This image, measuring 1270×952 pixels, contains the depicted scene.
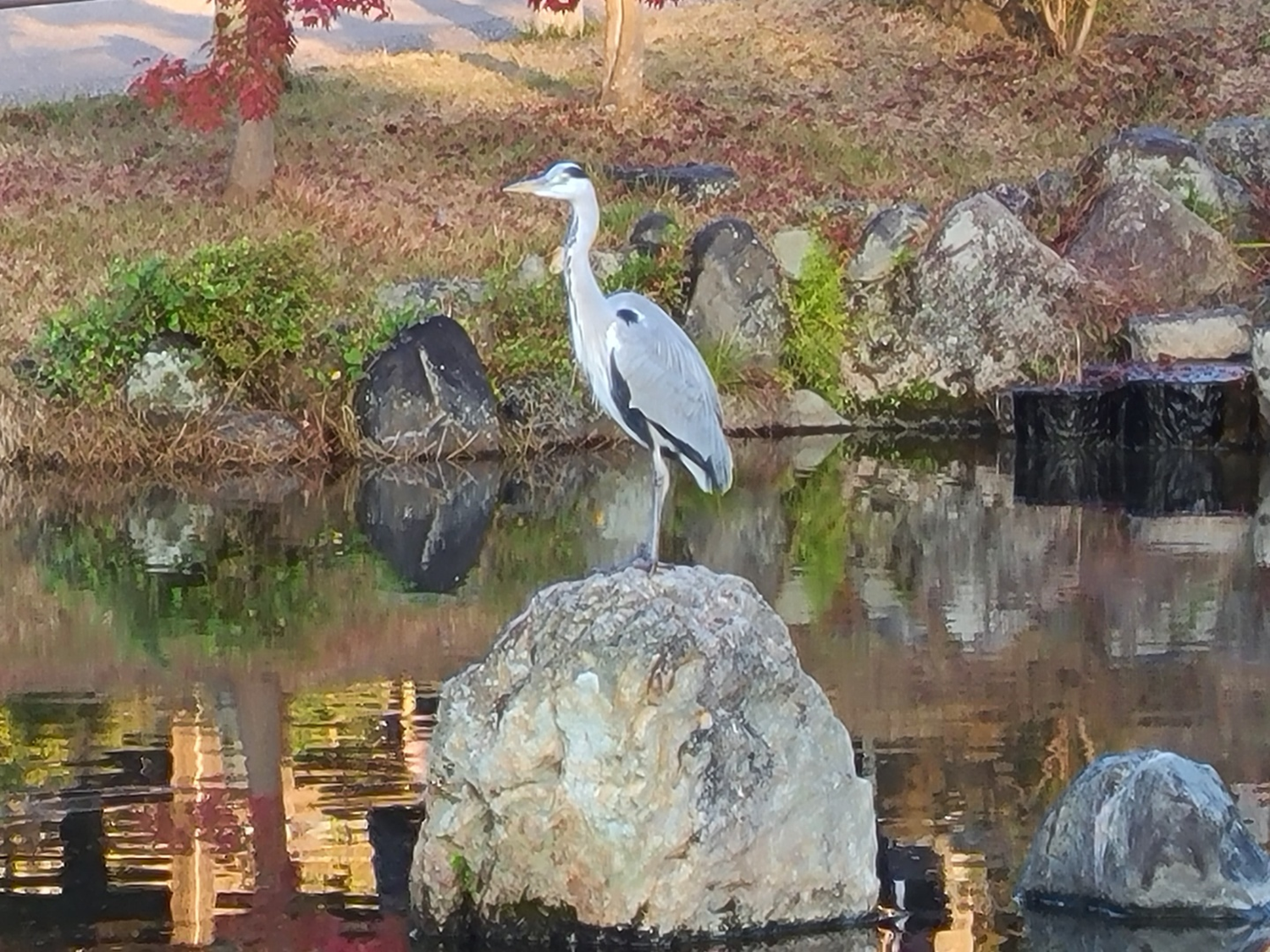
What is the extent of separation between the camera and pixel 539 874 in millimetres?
7121

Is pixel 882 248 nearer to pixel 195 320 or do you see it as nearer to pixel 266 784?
pixel 195 320

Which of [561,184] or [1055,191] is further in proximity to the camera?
[1055,191]

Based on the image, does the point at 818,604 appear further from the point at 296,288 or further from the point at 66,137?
the point at 66,137

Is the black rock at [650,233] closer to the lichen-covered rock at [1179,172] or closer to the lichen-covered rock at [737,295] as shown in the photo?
the lichen-covered rock at [737,295]

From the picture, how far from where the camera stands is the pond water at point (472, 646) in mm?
7852

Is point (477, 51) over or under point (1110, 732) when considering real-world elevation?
over

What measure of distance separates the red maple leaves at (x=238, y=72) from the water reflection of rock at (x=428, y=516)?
369 centimetres

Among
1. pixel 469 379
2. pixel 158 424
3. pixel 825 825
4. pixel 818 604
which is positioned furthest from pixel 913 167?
pixel 825 825

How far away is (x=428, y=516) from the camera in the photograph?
14180 mm

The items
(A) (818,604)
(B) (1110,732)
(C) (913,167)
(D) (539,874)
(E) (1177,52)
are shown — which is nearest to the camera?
(D) (539,874)

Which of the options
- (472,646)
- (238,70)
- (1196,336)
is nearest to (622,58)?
(238,70)

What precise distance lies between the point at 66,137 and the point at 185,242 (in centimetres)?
407

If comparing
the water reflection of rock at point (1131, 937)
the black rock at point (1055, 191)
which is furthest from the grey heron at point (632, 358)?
the black rock at point (1055, 191)

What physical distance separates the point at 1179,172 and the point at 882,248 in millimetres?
2792
